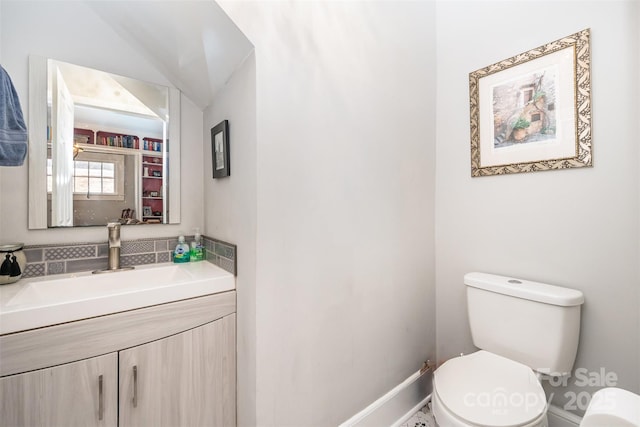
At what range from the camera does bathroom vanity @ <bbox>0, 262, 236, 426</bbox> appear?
0.80 meters

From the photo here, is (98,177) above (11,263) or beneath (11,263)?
above

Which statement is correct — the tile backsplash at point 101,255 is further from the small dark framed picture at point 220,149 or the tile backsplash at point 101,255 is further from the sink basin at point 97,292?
the small dark framed picture at point 220,149

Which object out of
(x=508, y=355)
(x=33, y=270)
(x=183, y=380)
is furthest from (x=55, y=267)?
(x=508, y=355)

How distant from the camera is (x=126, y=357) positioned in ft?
3.08

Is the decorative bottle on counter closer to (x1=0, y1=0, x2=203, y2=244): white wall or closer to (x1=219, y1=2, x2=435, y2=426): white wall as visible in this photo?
(x1=0, y1=0, x2=203, y2=244): white wall

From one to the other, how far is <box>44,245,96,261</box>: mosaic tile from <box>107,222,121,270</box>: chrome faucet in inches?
3.4

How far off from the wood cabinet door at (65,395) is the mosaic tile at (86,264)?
1.91 ft

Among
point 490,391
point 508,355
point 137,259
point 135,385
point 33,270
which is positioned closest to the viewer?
point 135,385

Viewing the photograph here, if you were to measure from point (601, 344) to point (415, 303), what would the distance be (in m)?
A: 0.81

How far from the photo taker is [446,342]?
1741 mm

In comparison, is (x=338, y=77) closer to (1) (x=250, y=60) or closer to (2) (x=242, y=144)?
(1) (x=250, y=60)

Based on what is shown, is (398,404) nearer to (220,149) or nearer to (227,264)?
(227,264)

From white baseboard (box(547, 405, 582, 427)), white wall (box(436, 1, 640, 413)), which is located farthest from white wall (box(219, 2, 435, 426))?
white baseboard (box(547, 405, 582, 427))

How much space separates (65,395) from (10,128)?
3.04ft
